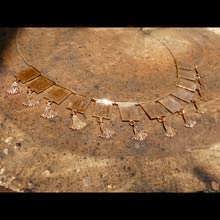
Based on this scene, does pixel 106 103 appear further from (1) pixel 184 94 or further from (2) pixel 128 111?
(1) pixel 184 94

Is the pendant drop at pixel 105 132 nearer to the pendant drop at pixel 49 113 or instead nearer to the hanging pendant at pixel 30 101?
the pendant drop at pixel 49 113

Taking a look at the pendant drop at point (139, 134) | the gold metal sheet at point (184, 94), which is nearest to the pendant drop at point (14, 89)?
the pendant drop at point (139, 134)

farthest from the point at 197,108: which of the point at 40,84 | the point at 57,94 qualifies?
the point at 40,84

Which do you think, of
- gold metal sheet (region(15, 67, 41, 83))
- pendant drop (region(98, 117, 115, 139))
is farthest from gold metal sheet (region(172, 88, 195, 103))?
gold metal sheet (region(15, 67, 41, 83))

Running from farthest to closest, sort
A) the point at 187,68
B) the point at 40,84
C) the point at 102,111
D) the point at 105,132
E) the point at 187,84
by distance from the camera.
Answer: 1. the point at 187,68
2. the point at 187,84
3. the point at 40,84
4. the point at 102,111
5. the point at 105,132

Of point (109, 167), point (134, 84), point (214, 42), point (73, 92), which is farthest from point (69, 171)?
point (214, 42)

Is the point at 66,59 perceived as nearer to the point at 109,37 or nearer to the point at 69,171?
the point at 109,37

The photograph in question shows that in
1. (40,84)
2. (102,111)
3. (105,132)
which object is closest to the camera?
(105,132)
